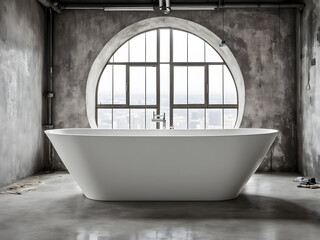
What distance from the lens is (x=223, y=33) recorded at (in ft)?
15.6

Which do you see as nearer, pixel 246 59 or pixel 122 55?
pixel 246 59

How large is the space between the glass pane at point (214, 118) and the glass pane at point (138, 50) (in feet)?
4.26

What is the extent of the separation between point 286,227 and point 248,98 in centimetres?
270

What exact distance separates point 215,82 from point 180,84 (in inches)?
20.9

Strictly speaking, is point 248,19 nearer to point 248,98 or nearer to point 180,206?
point 248,98

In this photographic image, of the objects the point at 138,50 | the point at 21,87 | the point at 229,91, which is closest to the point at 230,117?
the point at 229,91

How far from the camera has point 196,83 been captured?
16.9ft

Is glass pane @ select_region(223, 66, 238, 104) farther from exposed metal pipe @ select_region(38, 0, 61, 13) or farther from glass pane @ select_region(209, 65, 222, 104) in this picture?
exposed metal pipe @ select_region(38, 0, 61, 13)

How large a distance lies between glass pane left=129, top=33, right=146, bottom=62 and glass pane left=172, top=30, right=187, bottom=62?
0.47m

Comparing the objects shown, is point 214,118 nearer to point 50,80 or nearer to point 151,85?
point 151,85

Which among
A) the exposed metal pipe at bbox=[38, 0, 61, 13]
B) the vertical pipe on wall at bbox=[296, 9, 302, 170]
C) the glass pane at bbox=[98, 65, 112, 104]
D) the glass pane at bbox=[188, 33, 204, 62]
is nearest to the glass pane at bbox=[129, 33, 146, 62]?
the glass pane at bbox=[98, 65, 112, 104]

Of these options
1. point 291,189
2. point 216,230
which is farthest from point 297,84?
point 216,230

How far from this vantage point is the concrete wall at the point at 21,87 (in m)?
3.58

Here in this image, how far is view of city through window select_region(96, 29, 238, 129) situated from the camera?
514cm
